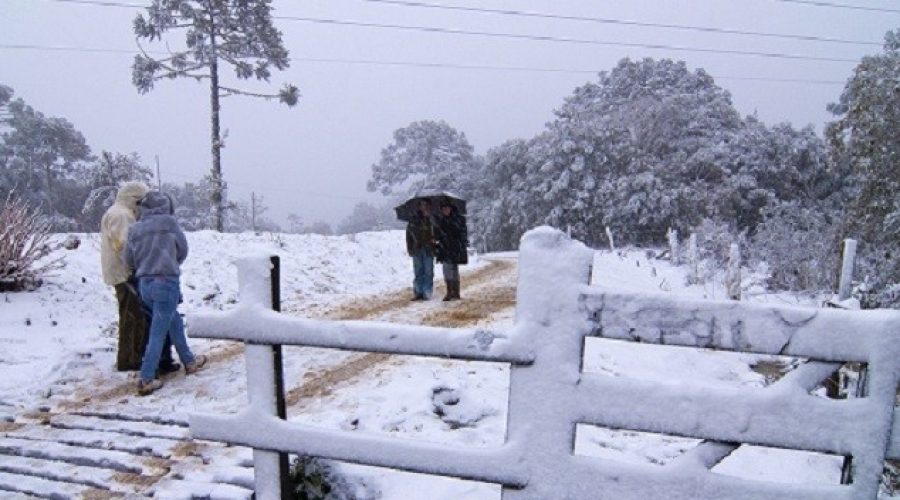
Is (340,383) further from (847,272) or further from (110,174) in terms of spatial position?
(110,174)

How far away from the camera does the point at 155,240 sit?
4.60 m

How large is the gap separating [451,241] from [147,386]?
482 cm

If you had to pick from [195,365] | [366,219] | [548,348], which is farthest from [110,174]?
[366,219]

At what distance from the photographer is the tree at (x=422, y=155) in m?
47.8

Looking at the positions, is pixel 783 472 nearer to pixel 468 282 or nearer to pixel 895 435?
pixel 895 435

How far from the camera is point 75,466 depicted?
3303 mm

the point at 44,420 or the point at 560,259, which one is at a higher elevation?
the point at 560,259

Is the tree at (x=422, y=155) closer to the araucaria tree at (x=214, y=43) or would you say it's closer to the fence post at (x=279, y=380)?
the araucaria tree at (x=214, y=43)

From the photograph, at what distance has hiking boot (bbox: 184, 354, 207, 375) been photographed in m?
5.19

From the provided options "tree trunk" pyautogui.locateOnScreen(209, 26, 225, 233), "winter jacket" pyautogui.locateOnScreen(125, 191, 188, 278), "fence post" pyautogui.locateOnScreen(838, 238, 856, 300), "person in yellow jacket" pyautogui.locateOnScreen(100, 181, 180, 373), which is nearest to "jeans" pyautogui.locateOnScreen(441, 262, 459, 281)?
"person in yellow jacket" pyautogui.locateOnScreen(100, 181, 180, 373)

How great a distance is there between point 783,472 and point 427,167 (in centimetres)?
4643

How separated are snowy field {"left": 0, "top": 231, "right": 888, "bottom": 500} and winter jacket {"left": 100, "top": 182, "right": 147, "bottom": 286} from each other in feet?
3.37

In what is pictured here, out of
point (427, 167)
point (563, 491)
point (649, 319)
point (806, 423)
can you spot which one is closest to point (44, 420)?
point (563, 491)

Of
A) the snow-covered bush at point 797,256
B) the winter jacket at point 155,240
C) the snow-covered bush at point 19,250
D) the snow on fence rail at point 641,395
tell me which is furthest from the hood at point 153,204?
the snow-covered bush at point 797,256
